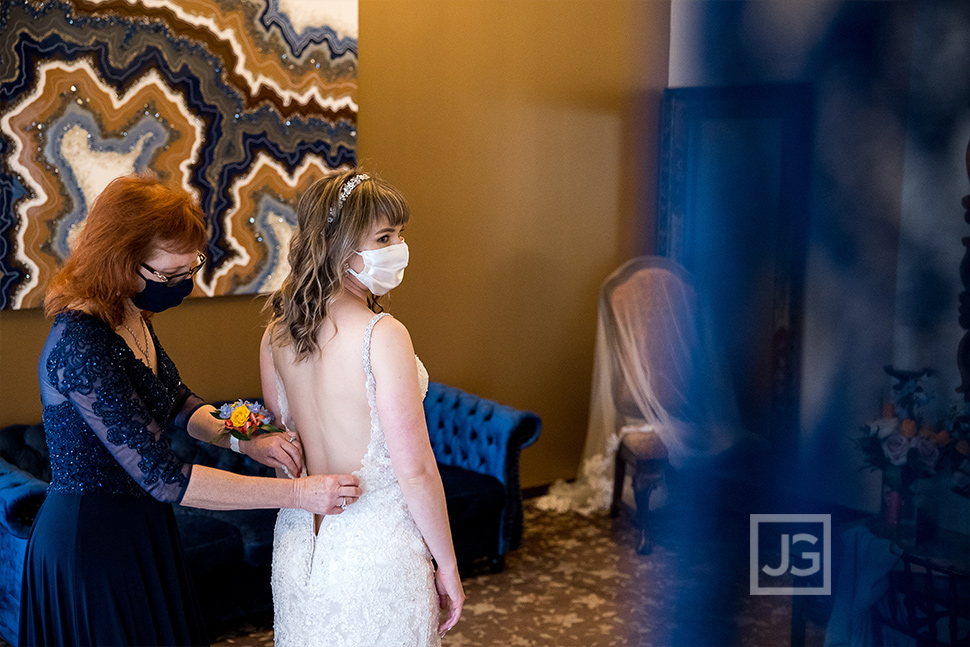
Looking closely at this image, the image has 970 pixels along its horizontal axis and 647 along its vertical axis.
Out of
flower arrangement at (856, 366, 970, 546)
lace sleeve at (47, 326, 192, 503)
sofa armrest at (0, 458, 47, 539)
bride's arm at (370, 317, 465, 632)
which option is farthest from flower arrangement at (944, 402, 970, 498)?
sofa armrest at (0, 458, 47, 539)

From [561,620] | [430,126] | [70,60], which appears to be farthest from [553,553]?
[70,60]

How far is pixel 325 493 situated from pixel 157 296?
16.2 inches

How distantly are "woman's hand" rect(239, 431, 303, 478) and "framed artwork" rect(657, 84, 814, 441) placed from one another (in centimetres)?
120

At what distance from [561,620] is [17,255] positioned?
209 cm

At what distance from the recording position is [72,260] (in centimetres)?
139

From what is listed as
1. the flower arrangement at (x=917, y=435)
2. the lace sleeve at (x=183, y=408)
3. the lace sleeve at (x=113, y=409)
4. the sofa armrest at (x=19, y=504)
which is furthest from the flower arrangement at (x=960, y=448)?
the sofa armrest at (x=19, y=504)

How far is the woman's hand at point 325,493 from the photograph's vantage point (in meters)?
1.36

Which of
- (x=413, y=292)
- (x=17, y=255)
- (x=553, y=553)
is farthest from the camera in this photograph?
(x=413, y=292)

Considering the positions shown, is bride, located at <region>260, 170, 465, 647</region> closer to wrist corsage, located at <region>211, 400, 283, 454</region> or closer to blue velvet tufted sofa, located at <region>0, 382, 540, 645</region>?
wrist corsage, located at <region>211, 400, 283, 454</region>

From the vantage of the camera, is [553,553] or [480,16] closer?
[553,553]

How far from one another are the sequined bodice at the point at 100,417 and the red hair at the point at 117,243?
0.12 ft

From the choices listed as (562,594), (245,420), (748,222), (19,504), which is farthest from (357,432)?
(562,594)

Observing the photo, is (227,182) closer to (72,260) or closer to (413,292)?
(413,292)

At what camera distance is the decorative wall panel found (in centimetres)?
271
